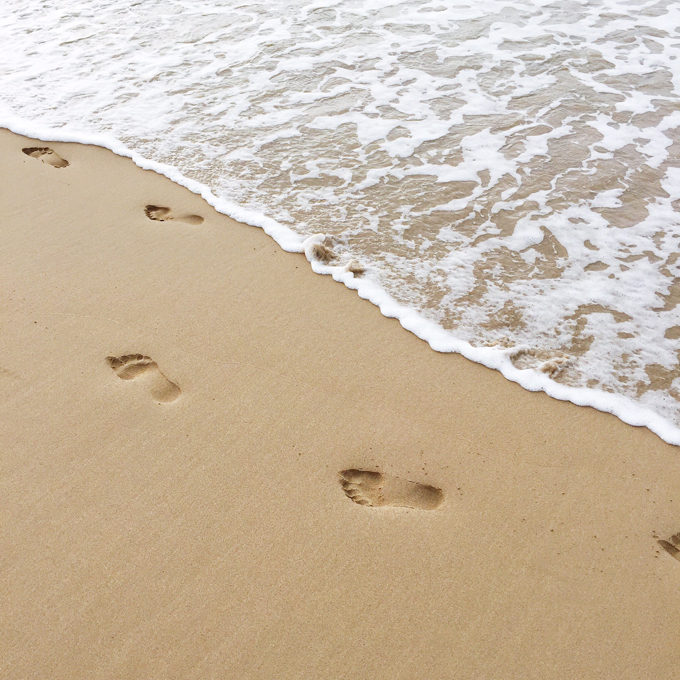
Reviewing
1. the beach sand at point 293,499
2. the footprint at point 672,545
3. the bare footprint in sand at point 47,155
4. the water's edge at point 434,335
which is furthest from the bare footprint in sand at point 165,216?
the footprint at point 672,545

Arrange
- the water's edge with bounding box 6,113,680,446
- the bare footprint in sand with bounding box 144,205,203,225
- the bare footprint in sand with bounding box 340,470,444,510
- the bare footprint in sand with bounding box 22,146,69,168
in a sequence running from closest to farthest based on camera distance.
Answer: the bare footprint in sand with bounding box 340,470,444,510 < the water's edge with bounding box 6,113,680,446 < the bare footprint in sand with bounding box 144,205,203,225 < the bare footprint in sand with bounding box 22,146,69,168

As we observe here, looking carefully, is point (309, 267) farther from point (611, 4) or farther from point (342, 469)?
point (611, 4)

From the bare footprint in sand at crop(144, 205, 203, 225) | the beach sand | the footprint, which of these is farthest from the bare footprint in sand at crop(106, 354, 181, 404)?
the footprint

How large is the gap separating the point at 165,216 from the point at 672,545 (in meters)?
2.99

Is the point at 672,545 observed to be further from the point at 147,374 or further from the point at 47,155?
the point at 47,155

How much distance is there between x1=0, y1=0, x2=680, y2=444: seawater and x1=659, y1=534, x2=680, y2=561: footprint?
47 cm

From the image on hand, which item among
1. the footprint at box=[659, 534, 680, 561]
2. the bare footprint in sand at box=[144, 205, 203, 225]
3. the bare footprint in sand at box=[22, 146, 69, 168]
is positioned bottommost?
the footprint at box=[659, 534, 680, 561]

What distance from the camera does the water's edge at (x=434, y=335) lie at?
256 cm

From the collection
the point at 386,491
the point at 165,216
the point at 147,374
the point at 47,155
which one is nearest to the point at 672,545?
the point at 386,491

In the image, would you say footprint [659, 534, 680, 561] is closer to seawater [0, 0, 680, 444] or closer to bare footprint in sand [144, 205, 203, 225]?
seawater [0, 0, 680, 444]

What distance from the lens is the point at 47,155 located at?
4109 millimetres

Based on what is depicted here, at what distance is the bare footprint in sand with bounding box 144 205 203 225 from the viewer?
11.7ft

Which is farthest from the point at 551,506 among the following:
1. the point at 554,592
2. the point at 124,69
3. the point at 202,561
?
the point at 124,69

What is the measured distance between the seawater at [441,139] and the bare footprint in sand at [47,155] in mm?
172
